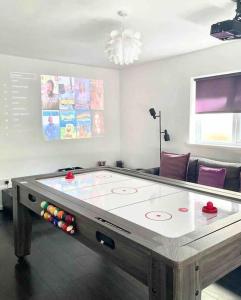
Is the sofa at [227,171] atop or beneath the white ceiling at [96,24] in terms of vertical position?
beneath

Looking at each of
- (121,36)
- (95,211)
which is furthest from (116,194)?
(121,36)

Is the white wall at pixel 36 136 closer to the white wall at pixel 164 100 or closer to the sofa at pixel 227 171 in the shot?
the white wall at pixel 164 100

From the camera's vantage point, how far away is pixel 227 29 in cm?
223

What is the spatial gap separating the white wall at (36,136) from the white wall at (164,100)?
398 millimetres

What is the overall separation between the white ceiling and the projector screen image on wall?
2.08 feet

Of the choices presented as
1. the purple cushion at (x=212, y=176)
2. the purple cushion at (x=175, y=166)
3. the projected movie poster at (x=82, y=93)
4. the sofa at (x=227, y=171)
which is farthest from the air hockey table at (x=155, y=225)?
the projected movie poster at (x=82, y=93)

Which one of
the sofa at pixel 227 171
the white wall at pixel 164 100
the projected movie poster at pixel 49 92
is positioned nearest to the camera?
the sofa at pixel 227 171

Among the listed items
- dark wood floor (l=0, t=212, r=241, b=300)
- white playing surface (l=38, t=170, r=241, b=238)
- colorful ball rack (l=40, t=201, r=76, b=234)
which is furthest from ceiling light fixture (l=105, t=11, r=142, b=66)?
dark wood floor (l=0, t=212, r=241, b=300)

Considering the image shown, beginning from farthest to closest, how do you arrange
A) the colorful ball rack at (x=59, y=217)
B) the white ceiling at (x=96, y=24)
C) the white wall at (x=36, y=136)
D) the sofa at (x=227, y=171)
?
the white wall at (x=36, y=136) → the sofa at (x=227, y=171) → the white ceiling at (x=96, y=24) → the colorful ball rack at (x=59, y=217)

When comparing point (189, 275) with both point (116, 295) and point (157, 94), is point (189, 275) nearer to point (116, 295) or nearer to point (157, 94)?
point (116, 295)

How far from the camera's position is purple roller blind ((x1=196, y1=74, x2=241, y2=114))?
363cm

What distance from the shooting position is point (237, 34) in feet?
7.56

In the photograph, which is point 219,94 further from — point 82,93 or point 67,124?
point 67,124

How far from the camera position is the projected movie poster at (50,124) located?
14.7 feet
